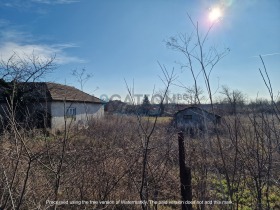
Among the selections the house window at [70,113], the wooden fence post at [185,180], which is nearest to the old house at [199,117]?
the wooden fence post at [185,180]

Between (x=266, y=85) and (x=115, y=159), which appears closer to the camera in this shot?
(x=266, y=85)

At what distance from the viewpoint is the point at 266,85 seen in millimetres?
2486

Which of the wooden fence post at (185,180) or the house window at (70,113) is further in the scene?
the wooden fence post at (185,180)

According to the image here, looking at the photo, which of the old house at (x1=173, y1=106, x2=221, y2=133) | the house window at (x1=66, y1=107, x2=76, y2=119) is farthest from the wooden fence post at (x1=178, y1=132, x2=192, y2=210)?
the house window at (x1=66, y1=107, x2=76, y2=119)

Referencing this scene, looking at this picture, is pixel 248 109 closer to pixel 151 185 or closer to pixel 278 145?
pixel 278 145

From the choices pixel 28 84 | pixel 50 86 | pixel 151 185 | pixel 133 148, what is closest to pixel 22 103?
pixel 28 84

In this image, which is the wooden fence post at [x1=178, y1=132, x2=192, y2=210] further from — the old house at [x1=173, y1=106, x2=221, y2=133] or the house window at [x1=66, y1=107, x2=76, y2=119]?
the house window at [x1=66, y1=107, x2=76, y2=119]

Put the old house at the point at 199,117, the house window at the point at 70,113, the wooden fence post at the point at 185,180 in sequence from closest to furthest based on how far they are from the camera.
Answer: the house window at the point at 70,113 → the old house at the point at 199,117 → the wooden fence post at the point at 185,180

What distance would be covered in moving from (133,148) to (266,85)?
3049 mm

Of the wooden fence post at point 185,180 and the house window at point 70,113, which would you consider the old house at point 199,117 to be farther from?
the house window at point 70,113

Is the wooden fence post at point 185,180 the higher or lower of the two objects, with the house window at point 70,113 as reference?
lower

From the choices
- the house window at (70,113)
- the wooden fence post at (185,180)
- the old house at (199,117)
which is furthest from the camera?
the wooden fence post at (185,180)

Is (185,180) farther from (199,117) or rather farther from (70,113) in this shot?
(70,113)

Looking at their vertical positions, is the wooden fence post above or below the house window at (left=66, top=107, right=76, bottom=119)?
below
